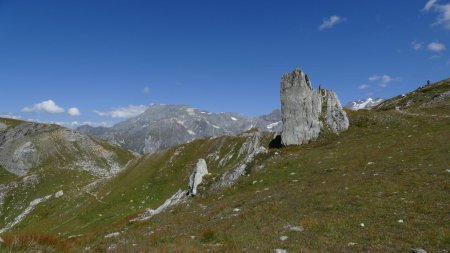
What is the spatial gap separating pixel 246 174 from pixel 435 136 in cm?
2098

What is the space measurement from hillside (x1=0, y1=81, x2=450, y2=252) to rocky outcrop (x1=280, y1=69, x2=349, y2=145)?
1907 mm

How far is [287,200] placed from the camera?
27.4 meters

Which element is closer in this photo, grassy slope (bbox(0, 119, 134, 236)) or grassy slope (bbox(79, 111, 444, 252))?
grassy slope (bbox(79, 111, 444, 252))

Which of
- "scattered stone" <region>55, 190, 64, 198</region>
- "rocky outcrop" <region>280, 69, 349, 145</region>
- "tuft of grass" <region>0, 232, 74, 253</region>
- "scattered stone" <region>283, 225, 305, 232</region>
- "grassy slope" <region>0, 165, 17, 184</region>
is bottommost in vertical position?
"scattered stone" <region>55, 190, 64, 198</region>

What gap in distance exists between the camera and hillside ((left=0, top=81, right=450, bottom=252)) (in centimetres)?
1667

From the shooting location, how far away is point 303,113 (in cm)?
5162

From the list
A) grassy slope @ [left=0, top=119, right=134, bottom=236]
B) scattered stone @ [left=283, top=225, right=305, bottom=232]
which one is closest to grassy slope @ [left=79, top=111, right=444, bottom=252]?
scattered stone @ [left=283, top=225, right=305, bottom=232]

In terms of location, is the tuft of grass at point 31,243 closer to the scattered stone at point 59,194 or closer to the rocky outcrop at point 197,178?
the rocky outcrop at point 197,178

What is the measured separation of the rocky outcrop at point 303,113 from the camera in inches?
2029

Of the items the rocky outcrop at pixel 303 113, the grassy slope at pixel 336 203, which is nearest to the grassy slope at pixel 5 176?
the rocky outcrop at pixel 303 113

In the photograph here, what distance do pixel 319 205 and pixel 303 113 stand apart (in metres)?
28.9

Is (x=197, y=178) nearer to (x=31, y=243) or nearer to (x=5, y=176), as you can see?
(x=31, y=243)

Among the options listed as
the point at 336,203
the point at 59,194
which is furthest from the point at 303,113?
the point at 59,194

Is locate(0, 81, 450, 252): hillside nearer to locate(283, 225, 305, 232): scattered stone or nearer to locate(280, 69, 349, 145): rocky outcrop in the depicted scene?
locate(283, 225, 305, 232): scattered stone
